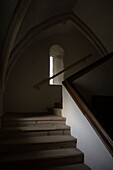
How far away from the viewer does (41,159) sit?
91.8 inches

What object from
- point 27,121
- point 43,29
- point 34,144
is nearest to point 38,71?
point 43,29

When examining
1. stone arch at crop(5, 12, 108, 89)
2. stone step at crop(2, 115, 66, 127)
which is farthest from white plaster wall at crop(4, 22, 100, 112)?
stone step at crop(2, 115, 66, 127)

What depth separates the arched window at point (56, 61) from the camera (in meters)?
5.82

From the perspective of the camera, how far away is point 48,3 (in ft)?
13.3

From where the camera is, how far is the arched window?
229 inches

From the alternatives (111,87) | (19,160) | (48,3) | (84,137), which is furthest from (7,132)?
(48,3)

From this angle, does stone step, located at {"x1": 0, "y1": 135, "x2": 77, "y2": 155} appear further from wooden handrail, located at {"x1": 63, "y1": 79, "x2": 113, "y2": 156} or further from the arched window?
the arched window

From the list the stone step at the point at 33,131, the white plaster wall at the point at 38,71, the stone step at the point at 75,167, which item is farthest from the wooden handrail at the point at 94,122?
the white plaster wall at the point at 38,71

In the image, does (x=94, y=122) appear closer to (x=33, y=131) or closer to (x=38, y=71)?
(x=33, y=131)

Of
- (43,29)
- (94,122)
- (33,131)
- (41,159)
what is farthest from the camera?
(43,29)

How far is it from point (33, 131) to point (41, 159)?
71cm

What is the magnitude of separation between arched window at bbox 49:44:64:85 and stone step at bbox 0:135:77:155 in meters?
3.18

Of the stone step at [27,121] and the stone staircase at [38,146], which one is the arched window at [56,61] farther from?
the stone staircase at [38,146]

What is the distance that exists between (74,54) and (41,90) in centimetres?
176
